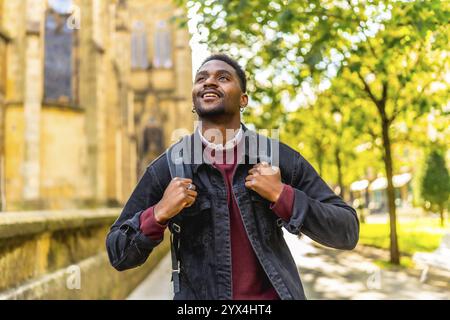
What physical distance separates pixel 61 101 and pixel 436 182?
1958 centimetres

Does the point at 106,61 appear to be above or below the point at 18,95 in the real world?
above

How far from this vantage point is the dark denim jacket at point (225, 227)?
5.75ft

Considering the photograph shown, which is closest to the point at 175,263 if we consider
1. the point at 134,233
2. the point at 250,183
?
the point at 134,233

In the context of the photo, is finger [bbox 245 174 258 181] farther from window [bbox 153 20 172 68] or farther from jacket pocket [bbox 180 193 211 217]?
window [bbox 153 20 172 68]

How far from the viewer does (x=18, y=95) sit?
53.9 feet

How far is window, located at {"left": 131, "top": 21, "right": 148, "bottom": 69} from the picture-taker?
3981 cm

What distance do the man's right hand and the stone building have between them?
10.5 meters

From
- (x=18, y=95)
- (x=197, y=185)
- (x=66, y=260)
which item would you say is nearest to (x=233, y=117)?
(x=197, y=185)

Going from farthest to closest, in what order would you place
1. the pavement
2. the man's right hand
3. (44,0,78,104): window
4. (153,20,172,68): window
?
(153,20,172,68): window → (44,0,78,104): window → the pavement → the man's right hand

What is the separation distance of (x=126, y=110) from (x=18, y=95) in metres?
9.84

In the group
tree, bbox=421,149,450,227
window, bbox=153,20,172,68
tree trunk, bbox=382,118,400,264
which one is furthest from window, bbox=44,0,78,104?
window, bbox=153,20,172,68

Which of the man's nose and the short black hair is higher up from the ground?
the short black hair

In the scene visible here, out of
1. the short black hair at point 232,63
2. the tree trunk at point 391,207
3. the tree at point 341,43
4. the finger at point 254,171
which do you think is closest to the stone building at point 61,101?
the tree at point 341,43
